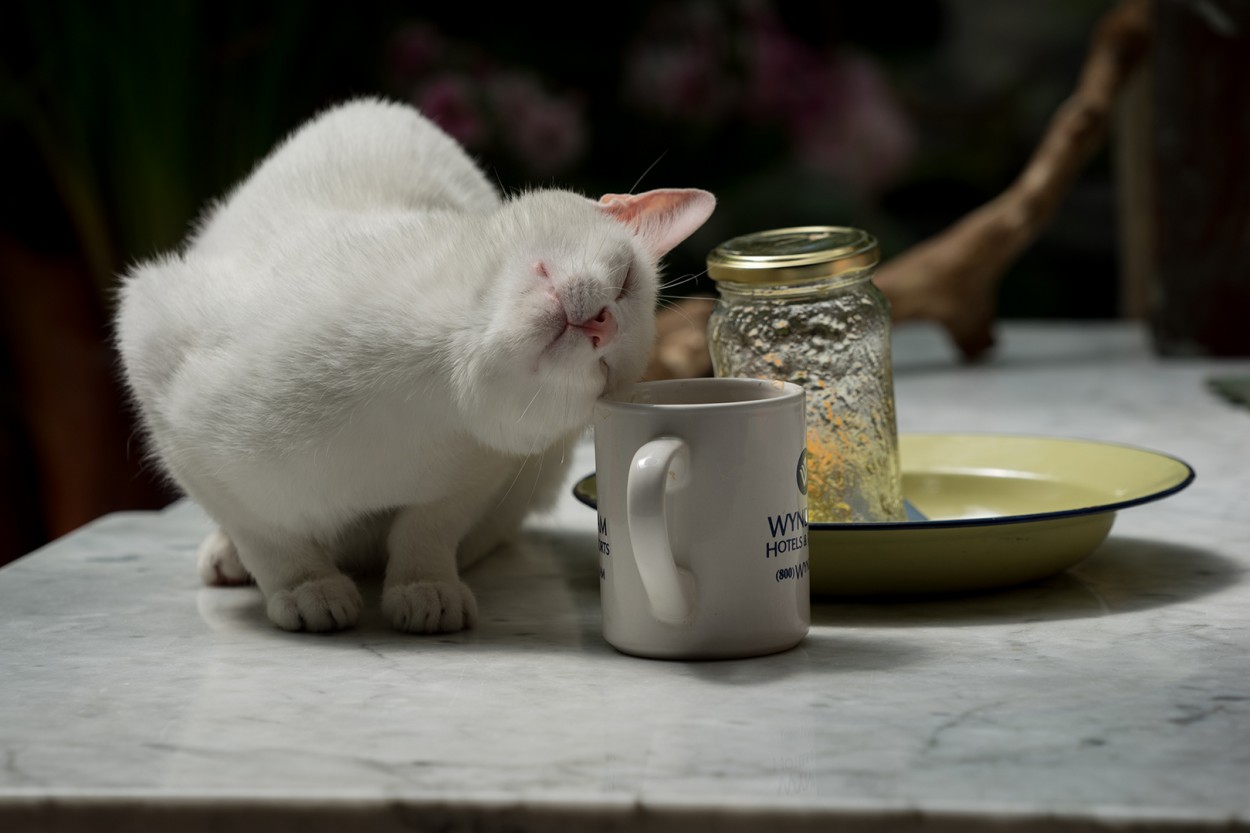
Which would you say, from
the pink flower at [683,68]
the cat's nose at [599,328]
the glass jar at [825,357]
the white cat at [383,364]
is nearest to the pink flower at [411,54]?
the pink flower at [683,68]

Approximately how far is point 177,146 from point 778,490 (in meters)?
1.32

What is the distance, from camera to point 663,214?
71cm

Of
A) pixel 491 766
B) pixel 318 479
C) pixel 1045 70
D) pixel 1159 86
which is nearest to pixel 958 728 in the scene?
pixel 491 766

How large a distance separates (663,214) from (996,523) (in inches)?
9.5

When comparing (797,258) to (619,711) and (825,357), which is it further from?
(619,711)

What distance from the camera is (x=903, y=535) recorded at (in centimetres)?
65

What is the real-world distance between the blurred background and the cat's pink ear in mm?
1128

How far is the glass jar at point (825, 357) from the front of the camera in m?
0.74

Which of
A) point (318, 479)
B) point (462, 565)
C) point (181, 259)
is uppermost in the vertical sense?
point (181, 259)

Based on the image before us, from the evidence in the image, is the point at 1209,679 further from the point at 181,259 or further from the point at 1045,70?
the point at 1045,70

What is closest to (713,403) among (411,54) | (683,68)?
(411,54)

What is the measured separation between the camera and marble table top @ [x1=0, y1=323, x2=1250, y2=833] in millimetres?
460

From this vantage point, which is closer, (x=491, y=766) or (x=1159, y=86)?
(x=491, y=766)

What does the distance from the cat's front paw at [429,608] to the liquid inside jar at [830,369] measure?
21cm
